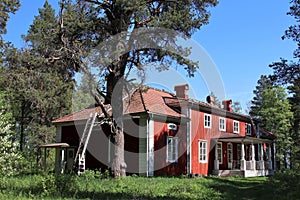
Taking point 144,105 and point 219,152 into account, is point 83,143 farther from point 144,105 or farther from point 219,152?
point 219,152

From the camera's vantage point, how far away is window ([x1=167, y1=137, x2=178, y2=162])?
22769mm

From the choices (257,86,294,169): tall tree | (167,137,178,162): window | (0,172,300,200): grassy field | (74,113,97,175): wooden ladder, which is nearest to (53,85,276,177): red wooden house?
(167,137,178,162): window

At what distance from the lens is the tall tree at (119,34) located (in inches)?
680

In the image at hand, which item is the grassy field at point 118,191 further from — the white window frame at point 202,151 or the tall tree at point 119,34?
the white window frame at point 202,151

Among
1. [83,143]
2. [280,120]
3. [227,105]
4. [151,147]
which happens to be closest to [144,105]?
[151,147]

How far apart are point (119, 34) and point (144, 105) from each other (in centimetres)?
549

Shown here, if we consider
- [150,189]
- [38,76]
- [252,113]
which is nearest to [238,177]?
[150,189]

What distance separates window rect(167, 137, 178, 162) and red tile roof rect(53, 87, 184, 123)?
1769 mm

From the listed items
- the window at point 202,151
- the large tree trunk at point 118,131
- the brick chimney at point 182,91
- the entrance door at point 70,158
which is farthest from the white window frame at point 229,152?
the entrance door at point 70,158

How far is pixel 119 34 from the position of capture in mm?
18188

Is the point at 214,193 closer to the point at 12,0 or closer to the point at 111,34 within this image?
the point at 111,34

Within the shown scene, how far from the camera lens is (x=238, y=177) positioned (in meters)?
24.9

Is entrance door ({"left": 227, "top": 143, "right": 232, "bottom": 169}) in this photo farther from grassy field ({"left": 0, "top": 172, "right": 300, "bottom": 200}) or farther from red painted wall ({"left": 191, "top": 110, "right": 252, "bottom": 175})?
grassy field ({"left": 0, "top": 172, "right": 300, "bottom": 200})

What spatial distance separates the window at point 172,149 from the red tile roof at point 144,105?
5.81ft
